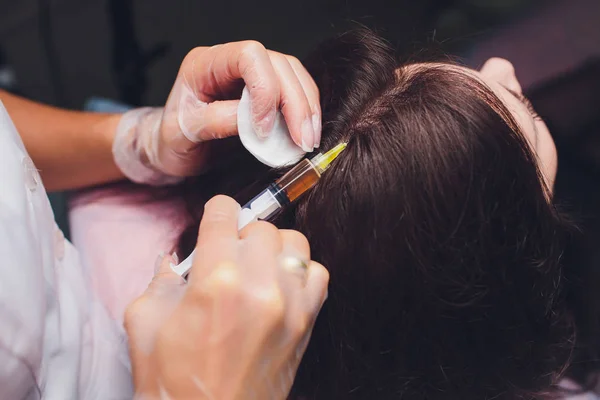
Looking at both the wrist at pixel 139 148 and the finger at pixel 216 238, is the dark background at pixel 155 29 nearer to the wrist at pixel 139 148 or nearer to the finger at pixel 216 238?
the wrist at pixel 139 148

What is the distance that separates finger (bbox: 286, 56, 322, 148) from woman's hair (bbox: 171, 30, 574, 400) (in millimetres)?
19

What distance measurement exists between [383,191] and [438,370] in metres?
0.28

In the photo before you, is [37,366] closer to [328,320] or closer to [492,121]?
[328,320]

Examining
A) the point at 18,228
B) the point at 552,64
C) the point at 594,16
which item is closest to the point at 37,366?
the point at 18,228

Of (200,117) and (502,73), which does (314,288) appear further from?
(502,73)

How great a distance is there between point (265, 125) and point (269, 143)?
1.0 inches

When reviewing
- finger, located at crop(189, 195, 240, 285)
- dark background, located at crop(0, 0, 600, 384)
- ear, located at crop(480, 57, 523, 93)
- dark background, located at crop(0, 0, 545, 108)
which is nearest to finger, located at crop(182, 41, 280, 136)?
finger, located at crop(189, 195, 240, 285)

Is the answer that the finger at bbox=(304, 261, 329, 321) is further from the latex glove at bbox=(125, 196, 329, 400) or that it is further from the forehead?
the forehead

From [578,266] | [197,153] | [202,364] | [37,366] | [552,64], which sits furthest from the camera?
[552,64]

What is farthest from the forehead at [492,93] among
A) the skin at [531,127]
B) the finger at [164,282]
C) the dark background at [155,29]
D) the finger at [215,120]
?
the dark background at [155,29]

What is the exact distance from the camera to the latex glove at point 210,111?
0.64 m

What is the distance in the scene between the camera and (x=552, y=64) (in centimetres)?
129

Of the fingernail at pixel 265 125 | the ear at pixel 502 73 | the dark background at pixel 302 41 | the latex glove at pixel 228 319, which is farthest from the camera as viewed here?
the dark background at pixel 302 41

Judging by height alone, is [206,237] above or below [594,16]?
above
